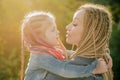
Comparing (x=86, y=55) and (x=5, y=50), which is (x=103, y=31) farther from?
(x=5, y=50)

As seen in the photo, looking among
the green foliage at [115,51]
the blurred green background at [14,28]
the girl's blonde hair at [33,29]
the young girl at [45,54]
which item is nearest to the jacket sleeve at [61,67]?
the young girl at [45,54]

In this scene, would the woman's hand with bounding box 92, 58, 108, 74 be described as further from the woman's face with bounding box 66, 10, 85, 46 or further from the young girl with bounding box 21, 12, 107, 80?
the woman's face with bounding box 66, 10, 85, 46

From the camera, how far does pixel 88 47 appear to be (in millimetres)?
3229

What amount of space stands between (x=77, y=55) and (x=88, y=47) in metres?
0.08

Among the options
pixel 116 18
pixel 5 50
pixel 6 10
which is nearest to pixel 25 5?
pixel 6 10

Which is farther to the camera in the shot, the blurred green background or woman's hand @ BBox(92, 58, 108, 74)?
the blurred green background

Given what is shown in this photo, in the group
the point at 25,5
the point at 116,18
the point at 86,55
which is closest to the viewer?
the point at 86,55

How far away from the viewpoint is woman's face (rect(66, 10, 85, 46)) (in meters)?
3.32

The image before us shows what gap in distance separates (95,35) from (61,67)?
30 cm

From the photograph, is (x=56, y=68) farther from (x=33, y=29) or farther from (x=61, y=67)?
(x=33, y=29)

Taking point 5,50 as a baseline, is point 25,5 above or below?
above

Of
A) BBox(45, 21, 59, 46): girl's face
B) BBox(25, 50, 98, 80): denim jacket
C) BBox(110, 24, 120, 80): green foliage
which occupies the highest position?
BBox(45, 21, 59, 46): girl's face

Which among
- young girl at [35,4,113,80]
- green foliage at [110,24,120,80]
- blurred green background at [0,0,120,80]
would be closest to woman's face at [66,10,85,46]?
young girl at [35,4,113,80]

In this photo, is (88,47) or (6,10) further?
(6,10)
